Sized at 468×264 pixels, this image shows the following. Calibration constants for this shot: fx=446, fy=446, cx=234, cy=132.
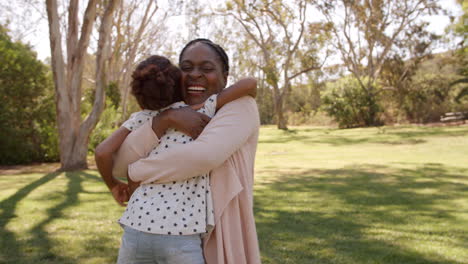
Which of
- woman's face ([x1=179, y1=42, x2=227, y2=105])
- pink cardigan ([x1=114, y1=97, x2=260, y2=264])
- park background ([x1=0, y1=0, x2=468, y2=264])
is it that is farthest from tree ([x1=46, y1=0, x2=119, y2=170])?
pink cardigan ([x1=114, y1=97, x2=260, y2=264])

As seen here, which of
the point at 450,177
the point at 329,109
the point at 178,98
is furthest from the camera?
the point at 329,109

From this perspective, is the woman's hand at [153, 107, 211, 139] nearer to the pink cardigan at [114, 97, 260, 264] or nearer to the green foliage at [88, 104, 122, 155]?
the pink cardigan at [114, 97, 260, 264]

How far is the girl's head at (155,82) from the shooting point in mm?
1850

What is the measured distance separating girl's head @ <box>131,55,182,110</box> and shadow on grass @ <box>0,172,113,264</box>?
2.87 m

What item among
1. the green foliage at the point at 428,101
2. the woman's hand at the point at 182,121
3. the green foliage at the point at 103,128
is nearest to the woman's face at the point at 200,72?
the woman's hand at the point at 182,121

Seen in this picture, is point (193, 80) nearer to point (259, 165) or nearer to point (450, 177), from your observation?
point (450, 177)

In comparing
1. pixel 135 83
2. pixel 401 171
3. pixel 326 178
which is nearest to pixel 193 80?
pixel 135 83

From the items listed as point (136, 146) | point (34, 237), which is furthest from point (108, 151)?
point (34, 237)

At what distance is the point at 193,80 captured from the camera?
208cm

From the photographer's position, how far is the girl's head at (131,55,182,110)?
1.85 metres

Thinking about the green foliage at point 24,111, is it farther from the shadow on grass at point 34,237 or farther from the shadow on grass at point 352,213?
the shadow on grass at point 352,213

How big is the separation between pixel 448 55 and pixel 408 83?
9473 millimetres

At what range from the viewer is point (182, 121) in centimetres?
181

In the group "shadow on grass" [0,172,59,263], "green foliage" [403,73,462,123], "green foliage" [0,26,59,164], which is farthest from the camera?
"green foliage" [403,73,462,123]
